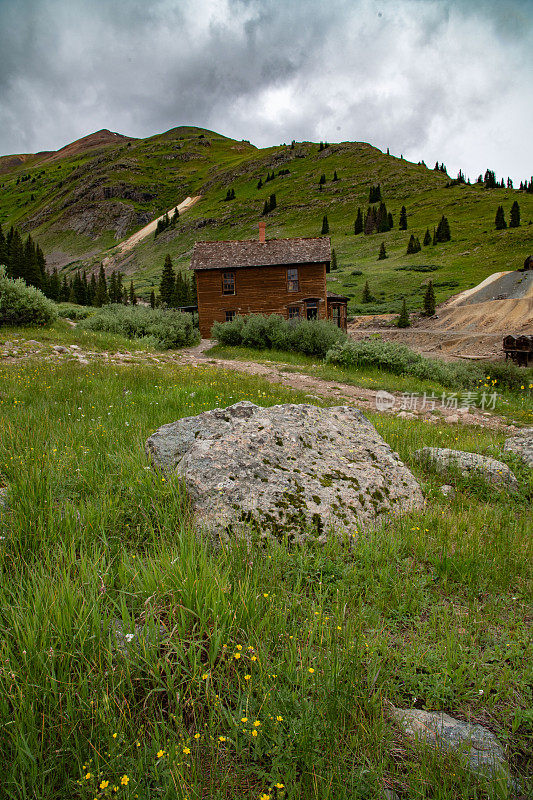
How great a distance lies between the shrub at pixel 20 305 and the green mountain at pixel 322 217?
43795 mm

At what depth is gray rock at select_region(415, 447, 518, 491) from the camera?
474 centimetres

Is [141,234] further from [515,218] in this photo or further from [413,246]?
[515,218]

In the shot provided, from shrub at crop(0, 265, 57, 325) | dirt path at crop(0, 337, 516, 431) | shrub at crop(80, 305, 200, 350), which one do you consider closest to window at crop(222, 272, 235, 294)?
shrub at crop(80, 305, 200, 350)

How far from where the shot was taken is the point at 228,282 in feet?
122

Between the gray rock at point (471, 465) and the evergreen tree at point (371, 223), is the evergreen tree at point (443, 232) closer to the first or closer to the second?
the evergreen tree at point (371, 223)

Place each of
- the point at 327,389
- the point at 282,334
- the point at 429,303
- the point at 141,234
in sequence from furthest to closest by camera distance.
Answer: the point at 141,234 < the point at 429,303 < the point at 282,334 < the point at 327,389

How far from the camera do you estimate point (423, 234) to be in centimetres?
8350

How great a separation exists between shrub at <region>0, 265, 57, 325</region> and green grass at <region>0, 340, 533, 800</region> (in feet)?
58.6

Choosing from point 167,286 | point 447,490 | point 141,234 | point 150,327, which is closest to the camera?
point 447,490

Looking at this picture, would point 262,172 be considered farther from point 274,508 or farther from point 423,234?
point 274,508

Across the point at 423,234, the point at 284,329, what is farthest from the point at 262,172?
the point at 284,329

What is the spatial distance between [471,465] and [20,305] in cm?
2013

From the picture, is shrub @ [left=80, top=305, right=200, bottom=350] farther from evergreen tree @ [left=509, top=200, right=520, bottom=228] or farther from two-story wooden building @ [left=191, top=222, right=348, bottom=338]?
evergreen tree @ [left=509, top=200, right=520, bottom=228]

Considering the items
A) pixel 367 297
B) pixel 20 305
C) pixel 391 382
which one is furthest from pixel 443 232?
pixel 20 305
